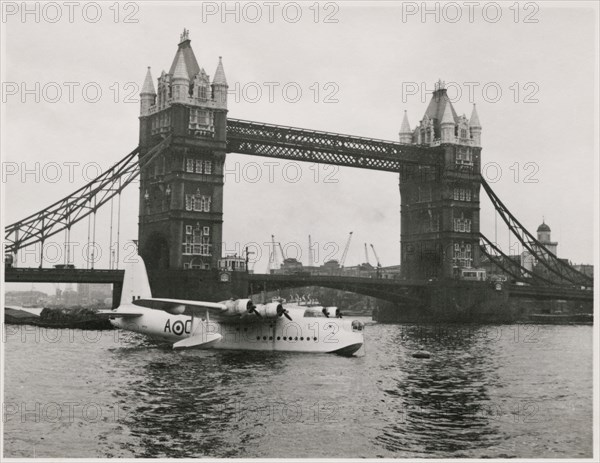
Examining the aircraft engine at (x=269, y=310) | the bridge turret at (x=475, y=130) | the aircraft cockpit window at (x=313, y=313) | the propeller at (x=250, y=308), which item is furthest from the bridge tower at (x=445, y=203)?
the propeller at (x=250, y=308)

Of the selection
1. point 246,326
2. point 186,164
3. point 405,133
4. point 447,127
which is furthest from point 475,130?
point 246,326

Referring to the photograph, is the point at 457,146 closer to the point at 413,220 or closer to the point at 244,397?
the point at 413,220

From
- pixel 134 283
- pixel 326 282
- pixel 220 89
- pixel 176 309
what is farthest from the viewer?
pixel 326 282

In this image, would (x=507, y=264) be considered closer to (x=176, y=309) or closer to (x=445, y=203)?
(x=445, y=203)

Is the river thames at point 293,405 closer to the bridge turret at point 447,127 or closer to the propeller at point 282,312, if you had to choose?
the propeller at point 282,312

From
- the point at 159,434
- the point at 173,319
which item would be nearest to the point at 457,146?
the point at 173,319
